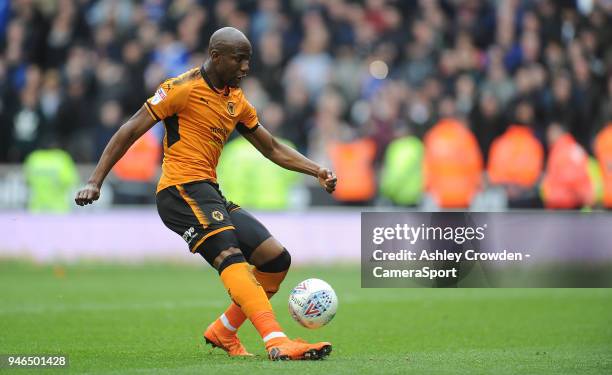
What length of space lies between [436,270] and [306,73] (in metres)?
11.5

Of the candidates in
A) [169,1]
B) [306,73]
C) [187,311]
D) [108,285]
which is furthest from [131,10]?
[187,311]

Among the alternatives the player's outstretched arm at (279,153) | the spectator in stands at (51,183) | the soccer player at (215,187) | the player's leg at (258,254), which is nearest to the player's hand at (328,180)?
the soccer player at (215,187)

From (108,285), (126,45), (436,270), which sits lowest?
(108,285)

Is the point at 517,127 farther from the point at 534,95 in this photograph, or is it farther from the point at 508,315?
the point at 508,315

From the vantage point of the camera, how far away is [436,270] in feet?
36.4

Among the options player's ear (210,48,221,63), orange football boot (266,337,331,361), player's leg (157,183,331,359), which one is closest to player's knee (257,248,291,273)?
player's leg (157,183,331,359)

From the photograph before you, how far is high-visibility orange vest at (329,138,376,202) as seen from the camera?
763 inches

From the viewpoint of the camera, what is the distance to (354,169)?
19.6 meters

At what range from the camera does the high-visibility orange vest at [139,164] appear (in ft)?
64.1

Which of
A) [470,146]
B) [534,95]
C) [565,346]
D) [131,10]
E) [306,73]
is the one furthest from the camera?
[131,10]

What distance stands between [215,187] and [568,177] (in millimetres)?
10186

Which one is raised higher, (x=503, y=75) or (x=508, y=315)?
(x=503, y=75)

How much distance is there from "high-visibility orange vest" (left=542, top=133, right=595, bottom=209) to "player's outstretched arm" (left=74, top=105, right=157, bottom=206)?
10676mm

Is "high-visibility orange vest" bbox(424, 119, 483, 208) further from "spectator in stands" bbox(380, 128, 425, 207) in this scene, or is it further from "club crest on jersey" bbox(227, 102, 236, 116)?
"club crest on jersey" bbox(227, 102, 236, 116)
